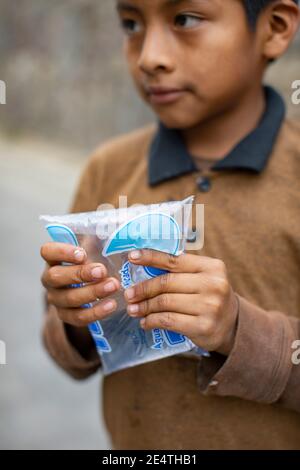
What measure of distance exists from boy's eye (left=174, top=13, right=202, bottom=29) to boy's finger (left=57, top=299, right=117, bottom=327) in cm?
51

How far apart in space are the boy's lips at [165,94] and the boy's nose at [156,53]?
38 millimetres

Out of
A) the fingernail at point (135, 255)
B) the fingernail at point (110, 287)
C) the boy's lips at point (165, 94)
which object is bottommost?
the fingernail at point (110, 287)

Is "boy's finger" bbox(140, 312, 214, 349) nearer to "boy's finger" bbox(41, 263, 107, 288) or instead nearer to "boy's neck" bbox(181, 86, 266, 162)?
"boy's finger" bbox(41, 263, 107, 288)

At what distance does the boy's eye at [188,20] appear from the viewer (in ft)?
3.65

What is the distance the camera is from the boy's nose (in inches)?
43.6

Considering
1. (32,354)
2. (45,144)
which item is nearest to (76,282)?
(32,354)

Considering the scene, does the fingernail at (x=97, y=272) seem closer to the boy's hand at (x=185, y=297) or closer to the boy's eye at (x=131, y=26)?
the boy's hand at (x=185, y=297)

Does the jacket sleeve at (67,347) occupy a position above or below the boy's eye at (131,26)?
below

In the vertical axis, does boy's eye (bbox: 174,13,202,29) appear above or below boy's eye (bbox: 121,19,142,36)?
above

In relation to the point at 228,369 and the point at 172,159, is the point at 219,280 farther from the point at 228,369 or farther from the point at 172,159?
the point at 172,159

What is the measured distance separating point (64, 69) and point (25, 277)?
2.83 m

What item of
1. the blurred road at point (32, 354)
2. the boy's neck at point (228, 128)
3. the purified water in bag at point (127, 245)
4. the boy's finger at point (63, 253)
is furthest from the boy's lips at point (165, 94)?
the blurred road at point (32, 354)

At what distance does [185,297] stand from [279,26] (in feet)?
2.00

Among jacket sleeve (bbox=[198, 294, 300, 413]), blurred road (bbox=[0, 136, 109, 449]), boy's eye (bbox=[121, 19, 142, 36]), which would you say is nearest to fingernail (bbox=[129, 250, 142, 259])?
jacket sleeve (bbox=[198, 294, 300, 413])
